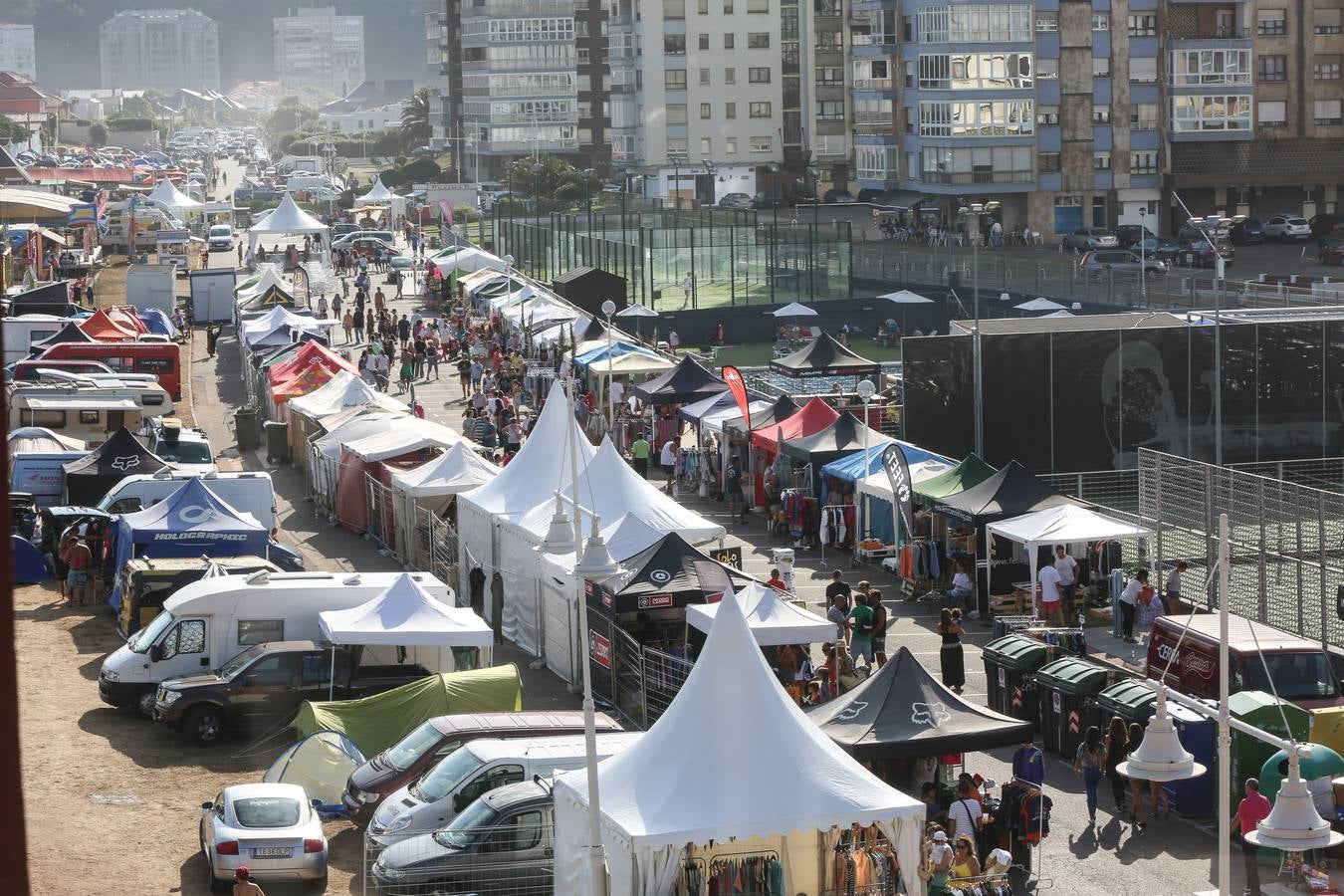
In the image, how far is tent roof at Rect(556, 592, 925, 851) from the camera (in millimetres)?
13266

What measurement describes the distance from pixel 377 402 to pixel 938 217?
59455 mm

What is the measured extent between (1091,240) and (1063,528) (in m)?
60.6

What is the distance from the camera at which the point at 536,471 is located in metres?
26.6

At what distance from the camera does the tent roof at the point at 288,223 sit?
262 feet

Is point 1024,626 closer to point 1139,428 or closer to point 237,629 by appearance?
point 237,629

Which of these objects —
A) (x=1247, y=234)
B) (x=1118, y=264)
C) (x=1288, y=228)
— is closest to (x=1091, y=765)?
(x=1118, y=264)

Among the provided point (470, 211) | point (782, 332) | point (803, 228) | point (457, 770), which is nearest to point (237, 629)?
point (457, 770)

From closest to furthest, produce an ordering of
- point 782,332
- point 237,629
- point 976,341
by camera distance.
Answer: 1. point 237,629
2. point 976,341
3. point 782,332

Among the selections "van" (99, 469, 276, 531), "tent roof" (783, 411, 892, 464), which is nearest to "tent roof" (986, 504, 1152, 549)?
"tent roof" (783, 411, 892, 464)

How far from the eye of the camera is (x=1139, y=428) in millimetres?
35938

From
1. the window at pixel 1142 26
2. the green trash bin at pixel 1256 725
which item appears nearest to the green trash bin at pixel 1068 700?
the green trash bin at pixel 1256 725

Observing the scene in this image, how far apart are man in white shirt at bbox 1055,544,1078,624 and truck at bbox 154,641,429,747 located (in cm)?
930

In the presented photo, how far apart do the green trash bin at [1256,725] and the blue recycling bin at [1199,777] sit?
0.69ft

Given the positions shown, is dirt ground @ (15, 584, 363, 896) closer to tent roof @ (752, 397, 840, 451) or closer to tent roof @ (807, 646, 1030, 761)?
tent roof @ (807, 646, 1030, 761)
